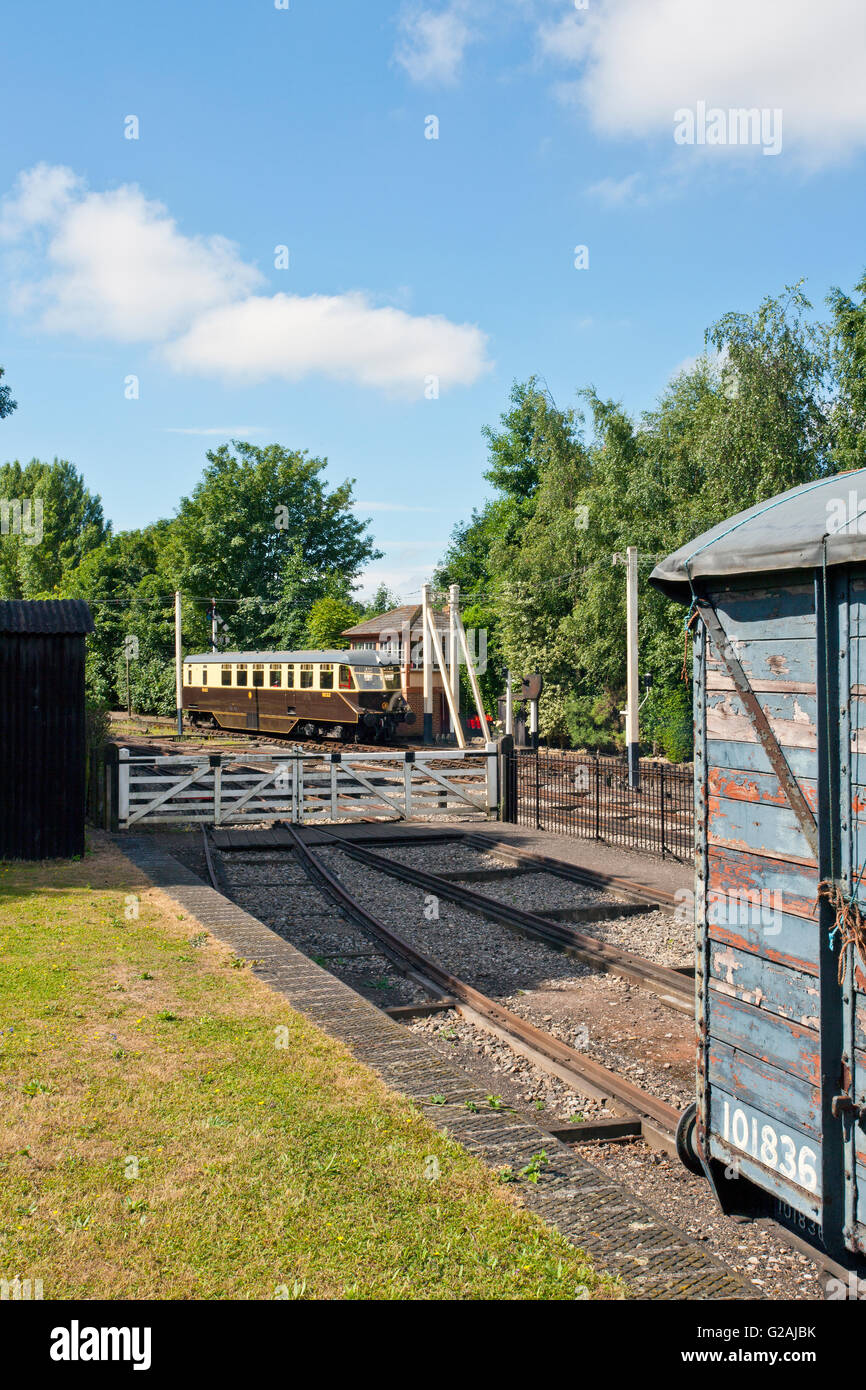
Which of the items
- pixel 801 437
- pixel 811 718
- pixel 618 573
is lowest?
pixel 811 718

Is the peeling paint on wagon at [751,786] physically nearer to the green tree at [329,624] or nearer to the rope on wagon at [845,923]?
the rope on wagon at [845,923]

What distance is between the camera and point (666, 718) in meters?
30.4

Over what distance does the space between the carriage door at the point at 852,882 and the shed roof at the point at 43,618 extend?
36.1ft

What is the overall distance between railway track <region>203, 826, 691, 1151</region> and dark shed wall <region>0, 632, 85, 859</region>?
2197 mm

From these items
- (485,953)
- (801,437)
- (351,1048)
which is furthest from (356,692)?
(351,1048)

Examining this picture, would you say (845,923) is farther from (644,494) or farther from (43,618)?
(644,494)

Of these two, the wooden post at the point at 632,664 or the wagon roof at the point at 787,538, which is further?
the wooden post at the point at 632,664

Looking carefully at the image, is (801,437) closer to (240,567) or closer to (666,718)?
(666,718)

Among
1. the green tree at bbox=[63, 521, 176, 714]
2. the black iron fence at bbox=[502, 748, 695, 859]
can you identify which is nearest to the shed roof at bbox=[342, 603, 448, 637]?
the green tree at bbox=[63, 521, 176, 714]

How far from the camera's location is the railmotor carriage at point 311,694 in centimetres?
3169

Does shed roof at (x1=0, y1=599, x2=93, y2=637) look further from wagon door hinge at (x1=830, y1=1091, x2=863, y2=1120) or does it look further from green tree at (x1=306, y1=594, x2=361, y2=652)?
green tree at (x1=306, y1=594, x2=361, y2=652)

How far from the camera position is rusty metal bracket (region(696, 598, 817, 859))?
3652mm

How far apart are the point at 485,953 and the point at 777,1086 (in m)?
6.28

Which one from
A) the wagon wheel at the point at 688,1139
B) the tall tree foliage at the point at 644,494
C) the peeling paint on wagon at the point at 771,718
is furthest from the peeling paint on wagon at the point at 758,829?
the tall tree foliage at the point at 644,494
